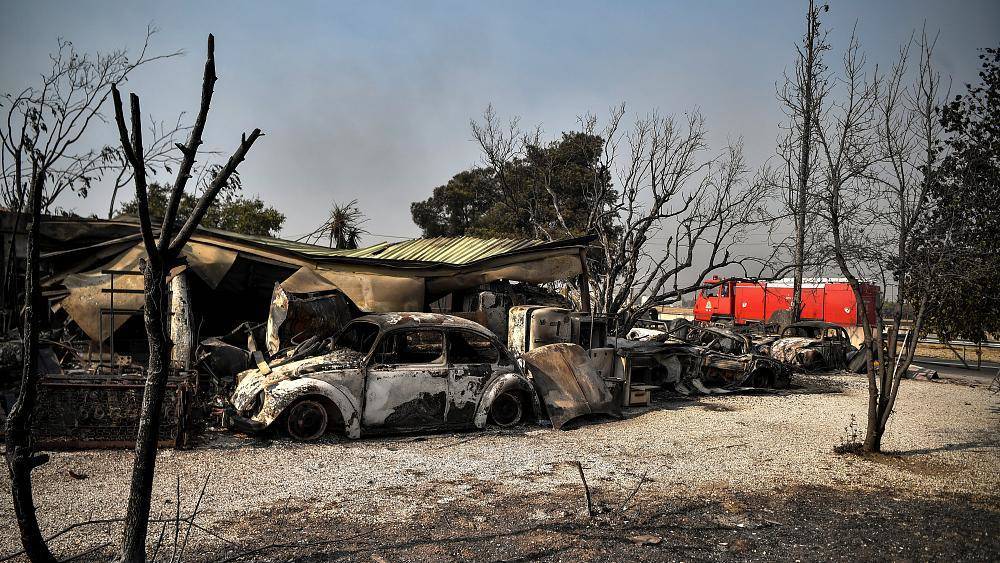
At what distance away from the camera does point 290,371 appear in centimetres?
748

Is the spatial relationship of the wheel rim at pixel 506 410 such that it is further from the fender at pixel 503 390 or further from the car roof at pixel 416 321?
the car roof at pixel 416 321

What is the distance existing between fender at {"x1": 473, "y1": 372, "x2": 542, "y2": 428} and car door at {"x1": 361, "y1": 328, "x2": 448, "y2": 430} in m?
0.49

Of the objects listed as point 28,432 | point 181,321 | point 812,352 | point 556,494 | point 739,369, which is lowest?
point 556,494

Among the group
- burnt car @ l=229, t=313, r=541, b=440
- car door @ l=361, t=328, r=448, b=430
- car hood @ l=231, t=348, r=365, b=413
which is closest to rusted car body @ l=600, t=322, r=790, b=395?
burnt car @ l=229, t=313, r=541, b=440

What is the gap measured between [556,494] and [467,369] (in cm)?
273

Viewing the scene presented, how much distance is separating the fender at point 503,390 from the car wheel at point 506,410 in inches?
5.1

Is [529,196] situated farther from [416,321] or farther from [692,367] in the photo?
[416,321]

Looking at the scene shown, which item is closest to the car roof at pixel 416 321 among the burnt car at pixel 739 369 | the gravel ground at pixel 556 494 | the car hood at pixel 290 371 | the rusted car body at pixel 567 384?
the car hood at pixel 290 371

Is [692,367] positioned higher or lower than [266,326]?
lower

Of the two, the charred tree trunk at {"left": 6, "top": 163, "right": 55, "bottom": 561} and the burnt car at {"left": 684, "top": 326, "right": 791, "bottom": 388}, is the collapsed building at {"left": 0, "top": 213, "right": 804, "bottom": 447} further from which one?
the charred tree trunk at {"left": 6, "top": 163, "right": 55, "bottom": 561}

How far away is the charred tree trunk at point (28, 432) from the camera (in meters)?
3.41

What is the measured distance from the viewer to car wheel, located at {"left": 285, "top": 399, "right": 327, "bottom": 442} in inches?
286

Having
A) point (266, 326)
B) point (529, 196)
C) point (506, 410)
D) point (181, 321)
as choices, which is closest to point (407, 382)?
point (506, 410)

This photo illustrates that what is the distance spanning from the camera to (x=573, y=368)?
9367 mm
